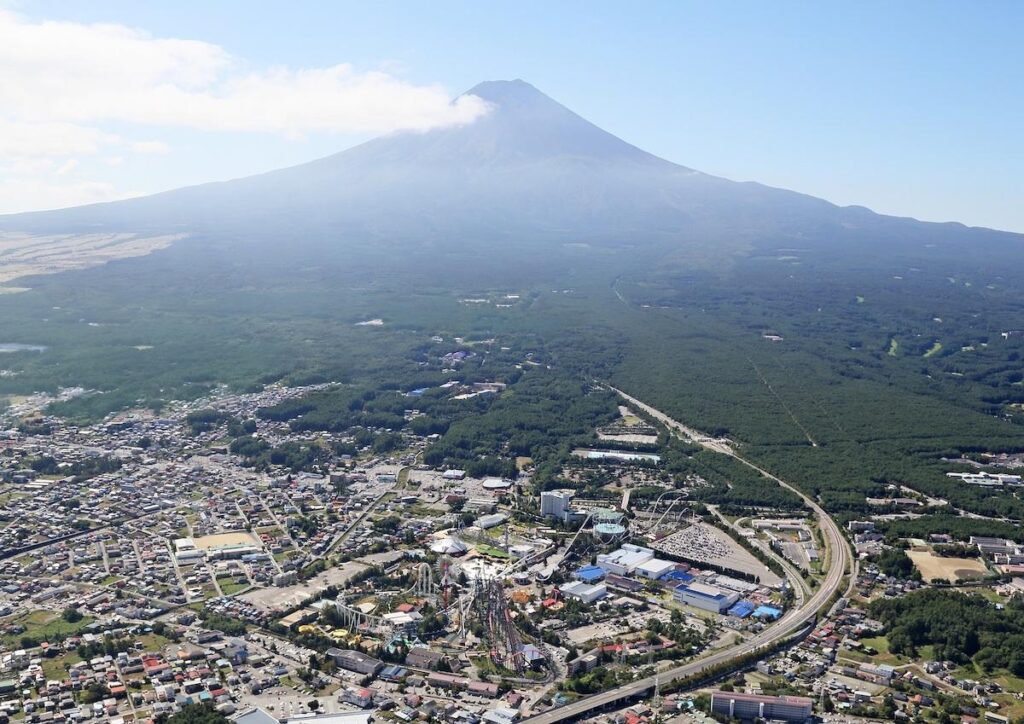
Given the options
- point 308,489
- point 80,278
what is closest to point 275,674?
point 308,489

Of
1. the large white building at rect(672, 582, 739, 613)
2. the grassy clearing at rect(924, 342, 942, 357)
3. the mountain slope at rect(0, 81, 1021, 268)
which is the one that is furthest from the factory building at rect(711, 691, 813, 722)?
the mountain slope at rect(0, 81, 1021, 268)

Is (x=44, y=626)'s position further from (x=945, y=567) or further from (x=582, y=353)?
(x=582, y=353)

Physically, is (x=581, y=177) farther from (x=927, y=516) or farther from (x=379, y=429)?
(x=927, y=516)

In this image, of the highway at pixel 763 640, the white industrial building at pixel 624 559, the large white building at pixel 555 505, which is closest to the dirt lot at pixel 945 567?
the highway at pixel 763 640

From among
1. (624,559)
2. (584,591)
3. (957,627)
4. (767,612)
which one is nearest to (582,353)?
(624,559)

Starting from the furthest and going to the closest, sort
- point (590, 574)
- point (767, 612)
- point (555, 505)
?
point (555, 505) < point (590, 574) < point (767, 612)

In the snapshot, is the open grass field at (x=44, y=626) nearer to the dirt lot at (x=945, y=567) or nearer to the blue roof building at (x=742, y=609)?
the blue roof building at (x=742, y=609)
